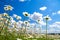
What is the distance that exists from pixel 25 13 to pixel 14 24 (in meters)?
Result: 1.61

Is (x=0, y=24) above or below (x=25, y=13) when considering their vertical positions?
below

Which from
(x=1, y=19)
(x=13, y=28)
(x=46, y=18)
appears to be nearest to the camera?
(x=46, y=18)

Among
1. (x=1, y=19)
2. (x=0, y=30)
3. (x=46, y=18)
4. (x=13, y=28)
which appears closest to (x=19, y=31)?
(x=13, y=28)

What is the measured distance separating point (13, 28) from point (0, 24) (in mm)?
1581

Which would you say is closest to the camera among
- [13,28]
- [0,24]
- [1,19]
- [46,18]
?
[46,18]

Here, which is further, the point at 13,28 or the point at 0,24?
the point at 13,28

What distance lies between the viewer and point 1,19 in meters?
7.70

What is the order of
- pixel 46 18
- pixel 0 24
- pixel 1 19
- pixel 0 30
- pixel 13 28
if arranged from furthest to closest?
pixel 13 28
pixel 1 19
pixel 0 24
pixel 0 30
pixel 46 18

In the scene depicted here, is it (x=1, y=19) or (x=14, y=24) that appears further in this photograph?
(x=14, y=24)

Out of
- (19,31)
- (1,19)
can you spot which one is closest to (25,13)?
(1,19)

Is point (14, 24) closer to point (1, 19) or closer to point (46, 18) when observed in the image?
point (1, 19)

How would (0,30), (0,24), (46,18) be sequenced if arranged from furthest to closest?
(0,24)
(0,30)
(46,18)

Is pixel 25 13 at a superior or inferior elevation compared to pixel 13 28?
superior

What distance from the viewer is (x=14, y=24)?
891cm
